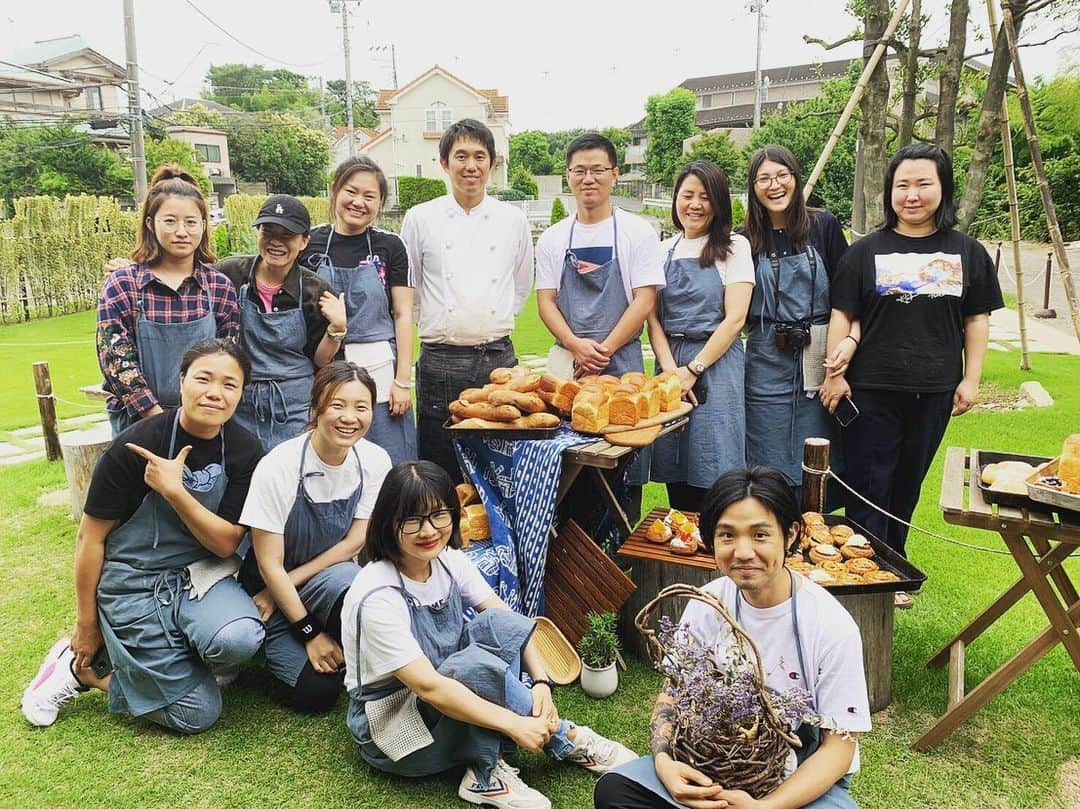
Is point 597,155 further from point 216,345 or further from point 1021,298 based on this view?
point 1021,298

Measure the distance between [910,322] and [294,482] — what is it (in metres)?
2.68

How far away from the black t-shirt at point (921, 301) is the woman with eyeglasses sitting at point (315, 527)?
224 cm

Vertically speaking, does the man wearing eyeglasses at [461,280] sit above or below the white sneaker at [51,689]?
above

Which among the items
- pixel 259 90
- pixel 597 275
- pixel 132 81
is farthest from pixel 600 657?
pixel 259 90

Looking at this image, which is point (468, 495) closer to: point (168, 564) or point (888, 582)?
point (168, 564)

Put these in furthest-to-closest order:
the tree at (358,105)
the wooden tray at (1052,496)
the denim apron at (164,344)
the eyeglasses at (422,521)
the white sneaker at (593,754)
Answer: the tree at (358,105) < the denim apron at (164,344) < the white sneaker at (593,754) < the eyeglasses at (422,521) < the wooden tray at (1052,496)

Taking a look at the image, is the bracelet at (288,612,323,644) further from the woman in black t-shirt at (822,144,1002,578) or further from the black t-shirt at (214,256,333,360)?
the woman in black t-shirt at (822,144,1002,578)

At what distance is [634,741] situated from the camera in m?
2.99

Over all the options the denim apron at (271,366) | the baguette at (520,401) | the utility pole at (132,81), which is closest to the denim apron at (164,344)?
the denim apron at (271,366)

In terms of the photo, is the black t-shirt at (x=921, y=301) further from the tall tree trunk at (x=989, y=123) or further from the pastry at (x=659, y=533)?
the tall tree trunk at (x=989, y=123)

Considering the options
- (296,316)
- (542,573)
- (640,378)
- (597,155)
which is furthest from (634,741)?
(597,155)

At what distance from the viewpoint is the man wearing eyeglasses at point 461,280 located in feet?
13.6

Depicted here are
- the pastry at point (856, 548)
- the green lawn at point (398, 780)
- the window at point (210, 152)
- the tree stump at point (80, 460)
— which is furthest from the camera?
the window at point (210, 152)

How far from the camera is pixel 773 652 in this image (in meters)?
2.17
